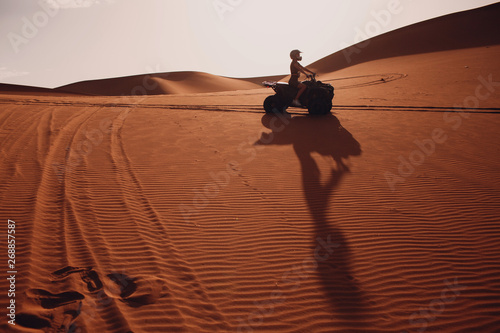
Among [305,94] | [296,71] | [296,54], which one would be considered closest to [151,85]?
[305,94]

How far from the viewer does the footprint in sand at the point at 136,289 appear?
3061 mm

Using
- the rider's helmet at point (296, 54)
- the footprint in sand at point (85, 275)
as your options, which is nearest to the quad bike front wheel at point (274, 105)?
the rider's helmet at point (296, 54)

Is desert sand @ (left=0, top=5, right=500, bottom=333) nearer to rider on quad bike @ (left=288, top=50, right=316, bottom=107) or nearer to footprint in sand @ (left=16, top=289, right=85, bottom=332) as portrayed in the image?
footprint in sand @ (left=16, top=289, right=85, bottom=332)

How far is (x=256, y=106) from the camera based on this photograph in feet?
49.3

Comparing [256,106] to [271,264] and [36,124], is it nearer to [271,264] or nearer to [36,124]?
[36,124]

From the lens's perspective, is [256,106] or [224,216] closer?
[224,216]

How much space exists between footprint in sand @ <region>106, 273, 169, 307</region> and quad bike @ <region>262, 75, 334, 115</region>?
352 inches

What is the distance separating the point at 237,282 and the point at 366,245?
6.28 ft

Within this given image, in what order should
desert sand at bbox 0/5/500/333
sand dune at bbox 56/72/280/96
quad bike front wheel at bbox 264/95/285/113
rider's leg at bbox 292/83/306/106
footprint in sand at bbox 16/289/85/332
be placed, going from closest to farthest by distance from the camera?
footprint in sand at bbox 16/289/85/332, desert sand at bbox 0/5/500/333, rider's leg at bbox 292/83/306/106, quad bike front wheel at bbox 264/95/285/113, sand dune at bbox 56/72/280/96

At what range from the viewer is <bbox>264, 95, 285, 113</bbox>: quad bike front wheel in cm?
1198

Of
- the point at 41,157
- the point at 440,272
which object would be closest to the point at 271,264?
the point at 440,272

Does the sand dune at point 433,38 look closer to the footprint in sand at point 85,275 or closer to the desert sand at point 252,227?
the desert sand at point 252,227

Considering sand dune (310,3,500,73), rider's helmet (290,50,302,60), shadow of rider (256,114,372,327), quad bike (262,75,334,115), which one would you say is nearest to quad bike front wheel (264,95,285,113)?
quad bike (262,75,334,115)

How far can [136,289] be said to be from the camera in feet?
10.5
